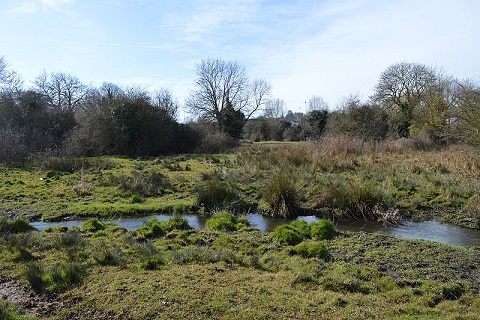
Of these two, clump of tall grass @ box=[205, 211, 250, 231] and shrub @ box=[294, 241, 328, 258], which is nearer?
shrub @ box=[294, 241, 328, 258]

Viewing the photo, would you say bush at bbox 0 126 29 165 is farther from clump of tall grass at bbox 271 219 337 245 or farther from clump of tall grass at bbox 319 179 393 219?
clump of tall grass at bbox 271 219 337 245

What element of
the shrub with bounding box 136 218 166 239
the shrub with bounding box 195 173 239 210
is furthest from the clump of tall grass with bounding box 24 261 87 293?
the shrub with bounding box 195 173 239 210

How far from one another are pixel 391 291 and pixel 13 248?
586cm

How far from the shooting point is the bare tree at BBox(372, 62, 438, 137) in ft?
114

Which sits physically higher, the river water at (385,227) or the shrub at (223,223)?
the shrub at (223,223)

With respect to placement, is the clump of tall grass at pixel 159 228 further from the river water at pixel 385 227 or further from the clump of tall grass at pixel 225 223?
the river water at pixel 385 227

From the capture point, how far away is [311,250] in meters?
6.64

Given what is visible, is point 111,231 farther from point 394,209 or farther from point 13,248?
point 394,209

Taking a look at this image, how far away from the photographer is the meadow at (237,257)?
461cm

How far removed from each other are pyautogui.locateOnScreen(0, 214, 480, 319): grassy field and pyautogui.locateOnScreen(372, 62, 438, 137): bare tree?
29.8 meters

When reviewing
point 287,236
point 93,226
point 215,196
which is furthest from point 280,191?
point 93,226

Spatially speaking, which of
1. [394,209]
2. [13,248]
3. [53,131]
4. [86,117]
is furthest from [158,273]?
[53,131]

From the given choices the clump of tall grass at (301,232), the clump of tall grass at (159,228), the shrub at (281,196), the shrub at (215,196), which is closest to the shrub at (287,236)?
the clump of tall grass at (301,232)

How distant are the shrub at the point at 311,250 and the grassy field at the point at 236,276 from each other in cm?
2
